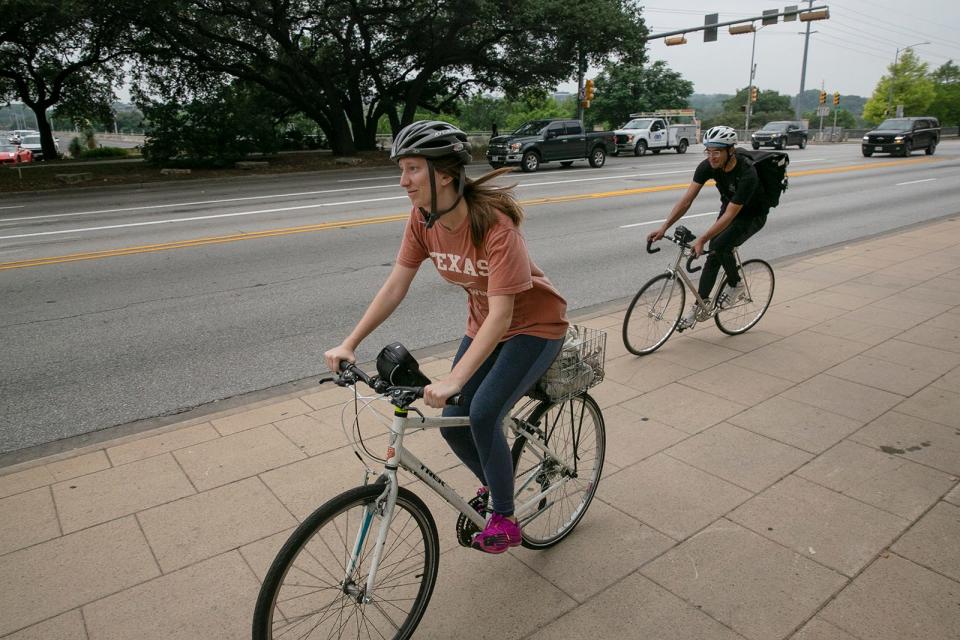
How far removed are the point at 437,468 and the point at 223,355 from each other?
2.95 metres

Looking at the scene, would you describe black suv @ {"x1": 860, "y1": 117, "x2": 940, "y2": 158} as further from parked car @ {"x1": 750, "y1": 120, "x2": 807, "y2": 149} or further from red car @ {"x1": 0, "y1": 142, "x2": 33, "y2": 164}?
red car @ {"x1": 0, "y1": 142, "x2": 33, "y2": 164}

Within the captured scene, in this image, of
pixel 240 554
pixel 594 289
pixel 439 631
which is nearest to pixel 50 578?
pixel 240 554

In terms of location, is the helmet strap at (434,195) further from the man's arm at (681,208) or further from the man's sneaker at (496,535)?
the man's arm at (681,208)

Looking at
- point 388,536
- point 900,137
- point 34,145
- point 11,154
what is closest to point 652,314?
point 388,536

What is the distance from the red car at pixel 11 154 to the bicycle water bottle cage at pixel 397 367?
3373cm

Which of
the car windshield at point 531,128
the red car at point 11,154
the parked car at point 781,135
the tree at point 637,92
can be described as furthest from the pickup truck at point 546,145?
the tree at point 637,92

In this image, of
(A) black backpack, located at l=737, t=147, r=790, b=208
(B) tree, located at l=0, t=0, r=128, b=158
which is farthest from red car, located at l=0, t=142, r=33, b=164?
(A) black backpack, located at l=737, t=147, r=790, b=208

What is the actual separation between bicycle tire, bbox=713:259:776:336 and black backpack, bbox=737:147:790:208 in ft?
2.61

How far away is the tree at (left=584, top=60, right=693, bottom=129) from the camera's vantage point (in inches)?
2842

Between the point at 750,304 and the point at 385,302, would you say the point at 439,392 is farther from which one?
the point at 750,304

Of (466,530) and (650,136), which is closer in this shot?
(466,530)

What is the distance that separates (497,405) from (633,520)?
4.44 feet

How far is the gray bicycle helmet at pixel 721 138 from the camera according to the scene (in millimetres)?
5715

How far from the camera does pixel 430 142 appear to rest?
2.50 m
